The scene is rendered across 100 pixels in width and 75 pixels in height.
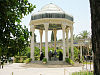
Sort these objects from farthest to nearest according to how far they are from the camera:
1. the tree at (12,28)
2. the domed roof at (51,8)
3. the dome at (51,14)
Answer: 1. the domed roof at (51,8)
2. the dome at (51,14)
3. the tree at (12,28)

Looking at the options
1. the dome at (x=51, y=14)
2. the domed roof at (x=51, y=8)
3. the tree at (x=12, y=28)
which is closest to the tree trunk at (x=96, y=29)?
the tree at (x=12, y=28)

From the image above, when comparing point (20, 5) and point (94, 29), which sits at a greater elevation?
point (20, 5)

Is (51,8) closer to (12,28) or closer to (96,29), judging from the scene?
(12,28)

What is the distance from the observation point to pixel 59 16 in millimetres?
24344

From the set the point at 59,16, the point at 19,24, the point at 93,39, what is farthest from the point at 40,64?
the point at 93,39

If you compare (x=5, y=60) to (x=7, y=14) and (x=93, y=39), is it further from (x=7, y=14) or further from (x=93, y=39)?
(x=93, y=39)

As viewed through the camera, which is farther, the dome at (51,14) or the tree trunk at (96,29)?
the dome at (51,14)

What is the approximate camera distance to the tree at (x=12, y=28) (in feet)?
13.8

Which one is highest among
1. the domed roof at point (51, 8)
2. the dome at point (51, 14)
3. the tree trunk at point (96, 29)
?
the domed roof at point (51, 8)

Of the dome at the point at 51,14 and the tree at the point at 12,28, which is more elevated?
the dome at the point at 51,14

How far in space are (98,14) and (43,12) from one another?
23.7 meters

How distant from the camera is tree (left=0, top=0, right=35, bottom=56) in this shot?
420cm

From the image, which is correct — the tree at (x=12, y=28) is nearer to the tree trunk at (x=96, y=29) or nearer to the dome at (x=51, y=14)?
the tree trunk at (x=96, y=29)

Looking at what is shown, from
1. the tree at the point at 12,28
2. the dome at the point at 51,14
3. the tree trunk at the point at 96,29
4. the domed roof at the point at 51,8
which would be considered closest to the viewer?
the tree trunk at the point at 96,29
